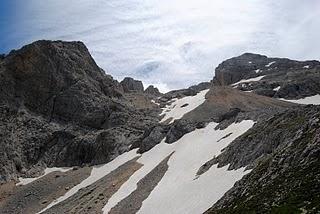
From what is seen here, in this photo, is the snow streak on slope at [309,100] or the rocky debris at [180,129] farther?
the snow streak on slope at [309,100]

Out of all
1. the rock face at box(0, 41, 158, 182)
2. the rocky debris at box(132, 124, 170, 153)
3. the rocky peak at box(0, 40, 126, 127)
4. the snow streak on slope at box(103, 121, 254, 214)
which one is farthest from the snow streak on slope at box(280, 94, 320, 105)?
the snow streak on slope at box(103, 121, 254, 214)

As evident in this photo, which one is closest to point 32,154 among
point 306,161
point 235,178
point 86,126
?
point 86,126

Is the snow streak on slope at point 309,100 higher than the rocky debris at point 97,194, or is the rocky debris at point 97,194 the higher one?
the rocky debris at point 97,194

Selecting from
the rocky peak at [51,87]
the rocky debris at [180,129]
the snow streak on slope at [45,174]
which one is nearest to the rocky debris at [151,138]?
the rocky debris at [180,129]

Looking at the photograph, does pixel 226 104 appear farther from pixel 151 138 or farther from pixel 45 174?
pixel 45 174

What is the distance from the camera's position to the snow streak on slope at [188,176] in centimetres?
4981

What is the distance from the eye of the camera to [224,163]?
183ft

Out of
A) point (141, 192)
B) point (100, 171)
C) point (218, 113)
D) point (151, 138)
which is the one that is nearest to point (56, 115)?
point (100, 171)

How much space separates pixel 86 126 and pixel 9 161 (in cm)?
2005

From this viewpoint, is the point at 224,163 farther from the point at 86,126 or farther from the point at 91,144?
the point at 86,126

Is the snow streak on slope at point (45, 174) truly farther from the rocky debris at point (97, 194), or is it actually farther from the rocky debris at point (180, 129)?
the rocky debris at point (180, 129)

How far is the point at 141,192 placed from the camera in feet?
212

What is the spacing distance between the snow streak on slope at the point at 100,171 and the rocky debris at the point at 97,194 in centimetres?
242

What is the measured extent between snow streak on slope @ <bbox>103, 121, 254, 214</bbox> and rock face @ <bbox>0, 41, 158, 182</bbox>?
59.6 feet
